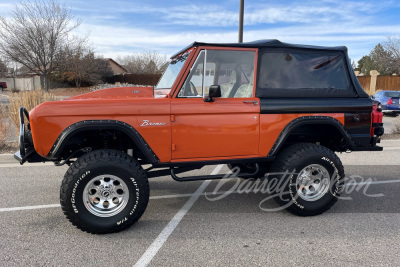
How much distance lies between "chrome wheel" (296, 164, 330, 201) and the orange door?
0.75 meters

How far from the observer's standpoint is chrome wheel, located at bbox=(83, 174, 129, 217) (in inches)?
129

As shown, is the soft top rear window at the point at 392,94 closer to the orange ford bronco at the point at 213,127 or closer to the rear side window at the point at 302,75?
the orange ford bronco at the point at 213,127

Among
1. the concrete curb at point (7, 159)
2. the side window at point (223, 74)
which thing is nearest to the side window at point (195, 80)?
the side window at point (223, 74)

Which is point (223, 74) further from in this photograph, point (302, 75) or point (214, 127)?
point (302, 75)

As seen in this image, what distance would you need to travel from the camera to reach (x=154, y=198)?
14.3 ft

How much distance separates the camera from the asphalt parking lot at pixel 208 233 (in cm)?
281

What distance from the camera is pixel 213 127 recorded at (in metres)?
3.50

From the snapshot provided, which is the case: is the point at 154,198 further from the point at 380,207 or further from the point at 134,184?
the point at 380,207

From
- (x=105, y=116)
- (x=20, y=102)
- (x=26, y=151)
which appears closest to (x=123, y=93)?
(x=105, y=116)

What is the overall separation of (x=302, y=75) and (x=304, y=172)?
123 centimetres

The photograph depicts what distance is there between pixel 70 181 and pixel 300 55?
3.10m

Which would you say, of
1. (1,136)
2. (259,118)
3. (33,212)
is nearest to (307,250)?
(259,118)

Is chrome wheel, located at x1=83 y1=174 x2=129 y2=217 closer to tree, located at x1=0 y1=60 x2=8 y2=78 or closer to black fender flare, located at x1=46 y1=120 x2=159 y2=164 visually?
black fender flare, located at x1=46 y1=120 x2=159 y2=164

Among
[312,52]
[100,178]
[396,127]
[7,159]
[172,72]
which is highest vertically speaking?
[312,52]
